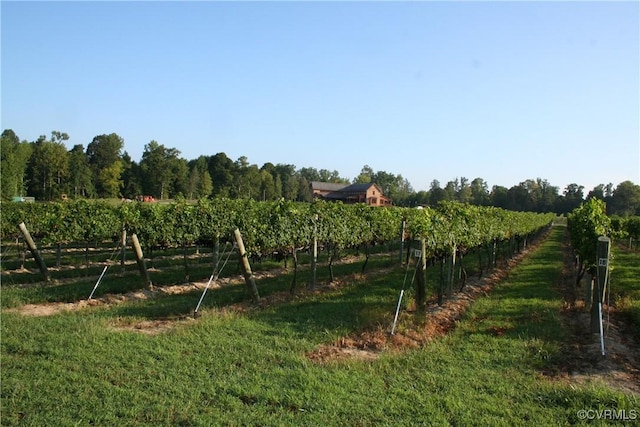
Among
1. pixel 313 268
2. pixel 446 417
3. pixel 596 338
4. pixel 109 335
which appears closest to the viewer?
pixel 446 417

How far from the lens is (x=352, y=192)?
11156 centimetres

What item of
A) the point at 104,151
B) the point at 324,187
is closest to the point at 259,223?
the point at 104,151

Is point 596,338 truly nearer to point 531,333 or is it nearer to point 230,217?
point 531,333

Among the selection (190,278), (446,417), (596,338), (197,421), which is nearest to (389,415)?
(446,417)

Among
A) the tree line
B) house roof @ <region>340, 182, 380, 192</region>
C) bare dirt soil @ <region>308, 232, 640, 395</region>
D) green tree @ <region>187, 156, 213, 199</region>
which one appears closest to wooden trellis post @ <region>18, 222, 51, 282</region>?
bare dirt soil @ <region>308, 232, 640, 395</region>

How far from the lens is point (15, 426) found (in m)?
4.08

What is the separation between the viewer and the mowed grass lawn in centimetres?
452

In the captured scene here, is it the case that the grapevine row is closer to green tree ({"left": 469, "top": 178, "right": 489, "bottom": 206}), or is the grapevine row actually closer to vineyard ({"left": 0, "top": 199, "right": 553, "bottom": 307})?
vineyard ({"left": 0, "top": 199, "right": 553, "bottom": 307})

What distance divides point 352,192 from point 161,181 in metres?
50.5

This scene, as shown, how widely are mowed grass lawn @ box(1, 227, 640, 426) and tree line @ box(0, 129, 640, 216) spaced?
52033mm

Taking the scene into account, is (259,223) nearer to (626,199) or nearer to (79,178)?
(79,178)

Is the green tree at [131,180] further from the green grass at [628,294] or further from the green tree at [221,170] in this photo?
the green grass at [628,294]

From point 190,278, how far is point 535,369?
446 inches

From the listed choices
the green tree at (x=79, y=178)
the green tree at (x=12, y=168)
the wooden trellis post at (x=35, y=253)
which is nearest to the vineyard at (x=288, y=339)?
the wooden trellis post at (x=35, y=253)
